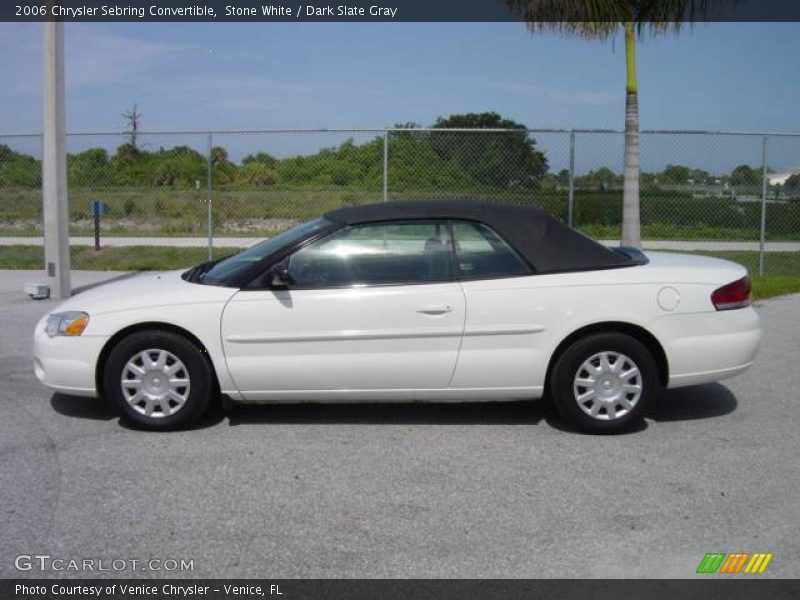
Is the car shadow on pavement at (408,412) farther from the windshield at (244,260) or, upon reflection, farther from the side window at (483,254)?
the side window at (483,254)

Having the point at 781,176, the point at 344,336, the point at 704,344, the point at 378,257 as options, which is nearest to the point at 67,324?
the point at 344,336

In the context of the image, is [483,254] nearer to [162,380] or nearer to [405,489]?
[405,489]

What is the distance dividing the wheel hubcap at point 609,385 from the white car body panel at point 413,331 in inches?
9.2

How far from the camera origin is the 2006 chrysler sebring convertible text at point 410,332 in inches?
207

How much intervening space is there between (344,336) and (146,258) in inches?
408

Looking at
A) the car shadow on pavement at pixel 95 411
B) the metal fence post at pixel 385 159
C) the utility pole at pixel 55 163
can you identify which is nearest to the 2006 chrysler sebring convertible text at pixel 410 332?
the car shadow on pavement at pixel 95 411

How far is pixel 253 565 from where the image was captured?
11.7 ft

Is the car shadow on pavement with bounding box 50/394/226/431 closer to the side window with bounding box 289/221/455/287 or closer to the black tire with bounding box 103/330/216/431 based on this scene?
the black tire with bounding box 103/330/216/431
